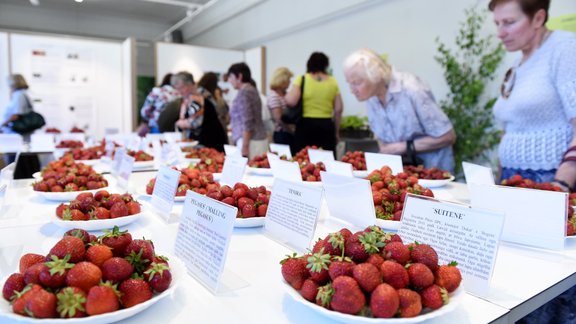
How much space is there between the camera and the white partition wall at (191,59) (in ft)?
25.6

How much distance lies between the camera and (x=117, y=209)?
1367 mm

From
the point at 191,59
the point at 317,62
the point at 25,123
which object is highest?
the point at 191,59

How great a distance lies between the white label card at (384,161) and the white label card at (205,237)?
1308mm

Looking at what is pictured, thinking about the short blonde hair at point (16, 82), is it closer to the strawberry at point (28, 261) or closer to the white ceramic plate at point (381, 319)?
the strawberry at point (28, 261)

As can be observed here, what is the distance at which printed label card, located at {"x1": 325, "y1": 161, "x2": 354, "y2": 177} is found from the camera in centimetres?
203

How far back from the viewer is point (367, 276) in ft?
2.47

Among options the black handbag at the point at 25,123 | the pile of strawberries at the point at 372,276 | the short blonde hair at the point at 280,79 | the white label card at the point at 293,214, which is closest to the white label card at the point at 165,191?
the white label card at the point at 293,214

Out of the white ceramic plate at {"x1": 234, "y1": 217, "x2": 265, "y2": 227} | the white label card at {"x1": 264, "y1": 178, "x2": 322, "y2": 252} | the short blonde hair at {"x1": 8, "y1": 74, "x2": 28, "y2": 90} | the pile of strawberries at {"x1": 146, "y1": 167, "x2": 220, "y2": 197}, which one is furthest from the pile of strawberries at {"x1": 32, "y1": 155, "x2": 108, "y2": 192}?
the short blonde hair at {"x1": 8, "y1": 74, "x2": 28, "y2": 90}

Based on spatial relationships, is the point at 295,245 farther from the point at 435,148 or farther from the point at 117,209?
the point at 435,148

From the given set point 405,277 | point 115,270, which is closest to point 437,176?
point 405,277

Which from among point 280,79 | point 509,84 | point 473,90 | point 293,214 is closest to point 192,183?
point 293,214

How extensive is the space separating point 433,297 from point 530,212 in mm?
642

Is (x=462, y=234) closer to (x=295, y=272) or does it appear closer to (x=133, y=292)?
(x=295, y=272)

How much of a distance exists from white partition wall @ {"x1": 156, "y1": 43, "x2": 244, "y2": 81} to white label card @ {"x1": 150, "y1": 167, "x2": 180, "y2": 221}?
257 inches
